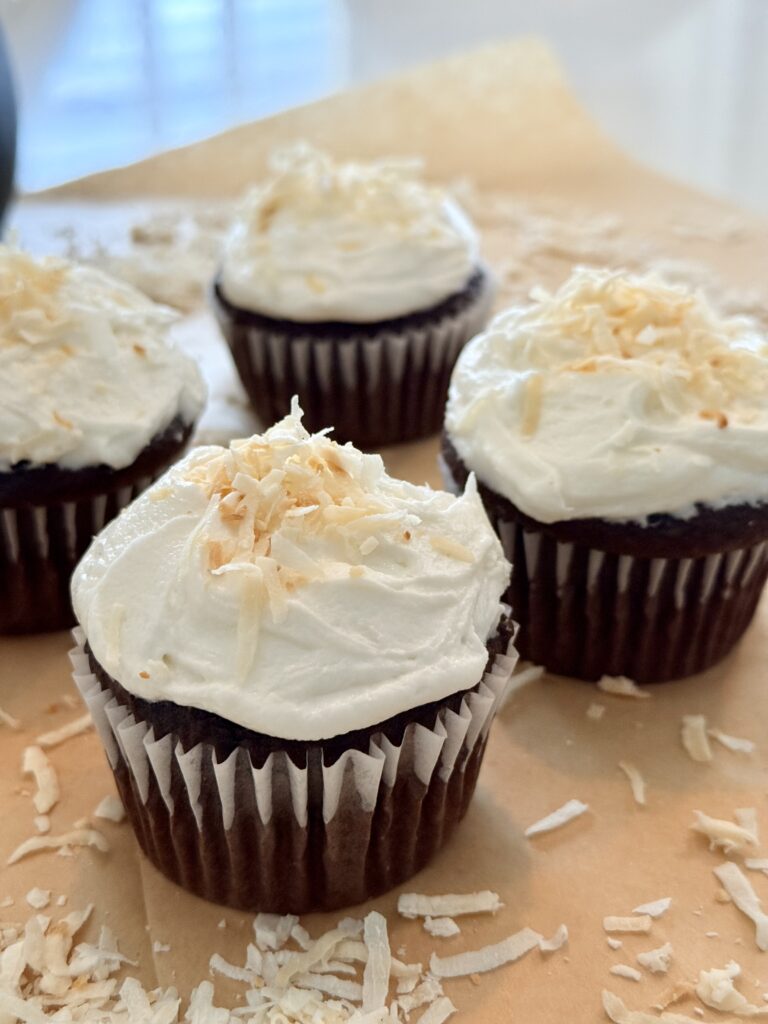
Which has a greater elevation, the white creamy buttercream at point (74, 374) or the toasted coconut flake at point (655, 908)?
the white creamy buttercream at point (74, 374)

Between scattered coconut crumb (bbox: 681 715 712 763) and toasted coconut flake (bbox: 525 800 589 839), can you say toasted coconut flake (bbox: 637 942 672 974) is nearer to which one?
toasted coconut flake (bbox: 525 800 589 839)

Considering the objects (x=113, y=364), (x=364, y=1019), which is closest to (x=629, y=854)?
(x=364, y=1019)

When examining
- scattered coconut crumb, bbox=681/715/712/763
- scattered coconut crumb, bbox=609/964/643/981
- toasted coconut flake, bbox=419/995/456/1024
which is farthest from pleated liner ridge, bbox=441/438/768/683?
toasted coconut flake, bbox=419/995/456/1024

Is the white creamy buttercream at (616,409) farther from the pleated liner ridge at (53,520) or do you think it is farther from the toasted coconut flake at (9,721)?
the toasted coconut flake at (9,721)

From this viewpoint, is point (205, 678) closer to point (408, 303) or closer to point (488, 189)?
point (408, 303)

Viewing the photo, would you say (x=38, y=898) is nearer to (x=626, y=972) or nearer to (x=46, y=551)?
(x=46, y=551)

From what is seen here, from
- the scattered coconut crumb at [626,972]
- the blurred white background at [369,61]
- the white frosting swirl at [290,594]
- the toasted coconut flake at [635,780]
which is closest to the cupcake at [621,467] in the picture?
the toasted coconut flake at [635,780]
